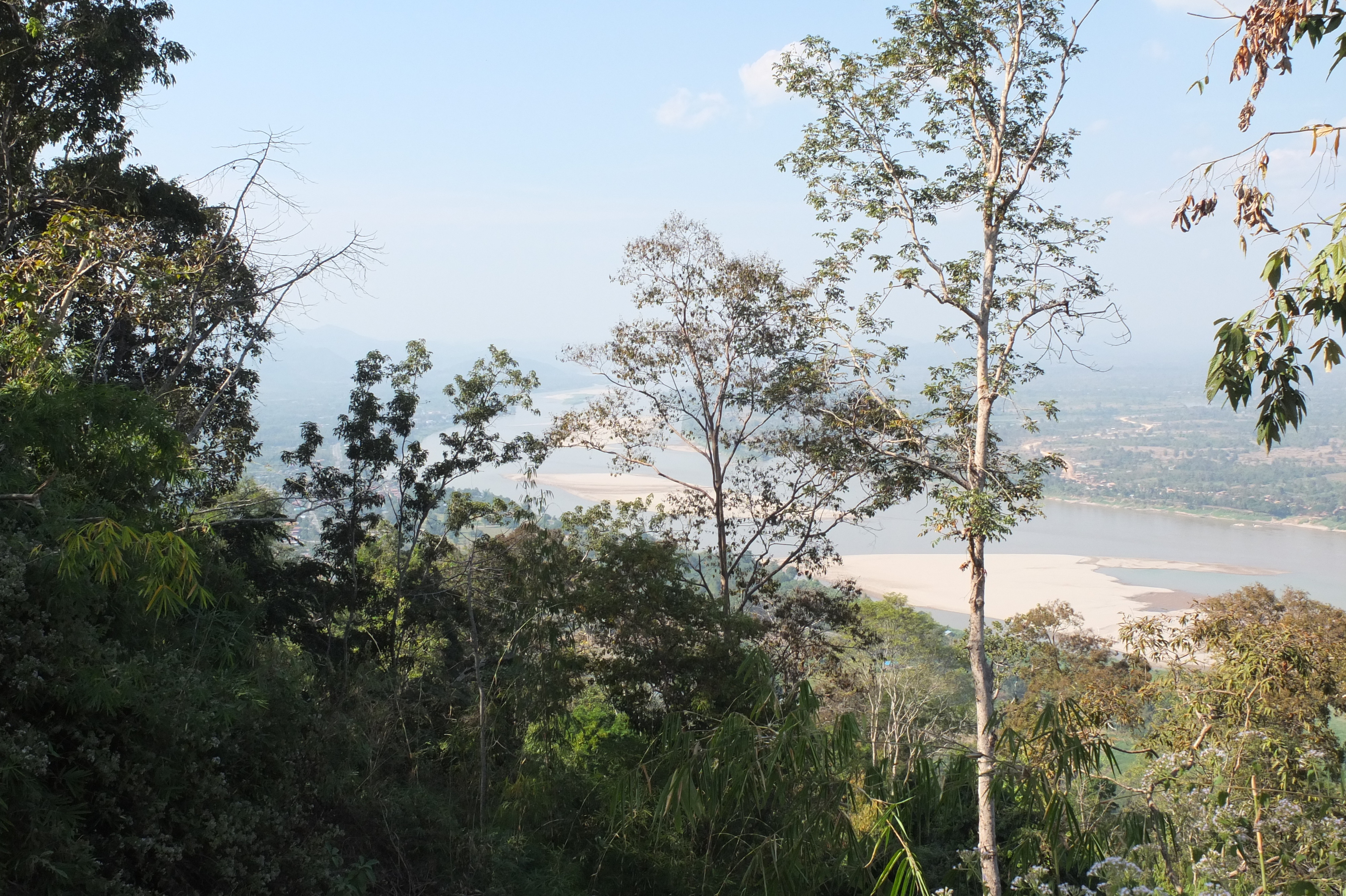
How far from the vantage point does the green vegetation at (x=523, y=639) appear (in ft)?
9.22

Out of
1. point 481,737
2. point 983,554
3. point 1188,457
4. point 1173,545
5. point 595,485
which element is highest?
point 1188,457

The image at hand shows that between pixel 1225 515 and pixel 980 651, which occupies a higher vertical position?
pixel 1225 515

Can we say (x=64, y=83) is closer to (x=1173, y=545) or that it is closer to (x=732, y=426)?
(x=732, y=426)

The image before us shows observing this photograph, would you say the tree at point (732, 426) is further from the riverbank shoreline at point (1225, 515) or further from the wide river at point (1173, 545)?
the riverbank shoreline at point (1225, 515)

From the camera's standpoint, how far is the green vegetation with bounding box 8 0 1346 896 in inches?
111

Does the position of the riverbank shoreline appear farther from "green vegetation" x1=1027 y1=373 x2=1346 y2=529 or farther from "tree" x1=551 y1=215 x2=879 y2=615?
"tree" x1=551 y1=215 x2=879 y2=615

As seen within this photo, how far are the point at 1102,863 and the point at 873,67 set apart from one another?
7198 mm

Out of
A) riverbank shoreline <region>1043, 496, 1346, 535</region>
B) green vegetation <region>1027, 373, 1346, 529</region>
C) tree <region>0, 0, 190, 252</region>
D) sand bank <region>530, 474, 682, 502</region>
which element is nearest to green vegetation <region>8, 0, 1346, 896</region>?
tree <region>0, 0, 190, 252</region>

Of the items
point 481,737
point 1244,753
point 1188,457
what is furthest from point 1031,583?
point 1188,457

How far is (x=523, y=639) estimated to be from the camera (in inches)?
288

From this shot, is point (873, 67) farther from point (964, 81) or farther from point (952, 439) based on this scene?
point (952, 439)

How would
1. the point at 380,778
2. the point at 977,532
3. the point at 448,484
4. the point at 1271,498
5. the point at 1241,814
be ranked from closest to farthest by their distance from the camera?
the point at 1241,814
the point at 380,778
the point at 977,532
the point at 448,484
the point at 1271,498

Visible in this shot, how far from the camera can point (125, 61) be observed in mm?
6988

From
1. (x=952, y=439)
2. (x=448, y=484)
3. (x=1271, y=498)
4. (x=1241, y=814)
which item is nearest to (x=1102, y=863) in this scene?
(x=1241, y=814)
